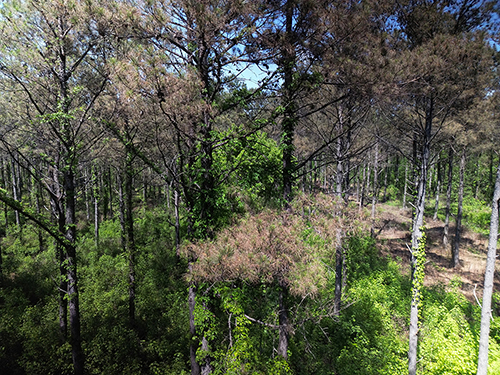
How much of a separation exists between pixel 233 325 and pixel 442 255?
17475 mm

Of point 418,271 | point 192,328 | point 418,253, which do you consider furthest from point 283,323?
point 418,253

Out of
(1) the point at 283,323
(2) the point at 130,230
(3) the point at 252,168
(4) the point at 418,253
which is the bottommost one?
(1) the point at 283,323

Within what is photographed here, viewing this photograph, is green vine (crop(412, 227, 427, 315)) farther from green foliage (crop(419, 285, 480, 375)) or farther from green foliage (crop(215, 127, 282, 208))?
green foliage (crop(215, 127, 282, 208))

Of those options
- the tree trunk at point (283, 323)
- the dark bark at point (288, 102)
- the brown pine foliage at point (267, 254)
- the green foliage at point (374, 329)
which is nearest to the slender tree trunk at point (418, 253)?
the green foliage at point (374, 329)

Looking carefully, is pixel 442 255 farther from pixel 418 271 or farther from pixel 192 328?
pixel 192 328

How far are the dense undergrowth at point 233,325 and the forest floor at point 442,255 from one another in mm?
1570

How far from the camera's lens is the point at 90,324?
10.4 meters

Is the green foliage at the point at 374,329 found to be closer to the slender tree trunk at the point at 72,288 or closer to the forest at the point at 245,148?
the forest at the point at 245,148

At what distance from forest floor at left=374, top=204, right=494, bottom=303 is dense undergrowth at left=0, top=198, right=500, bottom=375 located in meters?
1.57

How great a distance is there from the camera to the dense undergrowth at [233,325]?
20.8 feet

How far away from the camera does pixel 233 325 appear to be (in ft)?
26.2

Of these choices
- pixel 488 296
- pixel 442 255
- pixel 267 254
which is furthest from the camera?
pixel 442 255

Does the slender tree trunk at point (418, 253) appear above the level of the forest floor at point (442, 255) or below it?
above

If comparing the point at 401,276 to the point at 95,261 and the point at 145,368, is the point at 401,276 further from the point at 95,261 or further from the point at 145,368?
the point at 95,261
